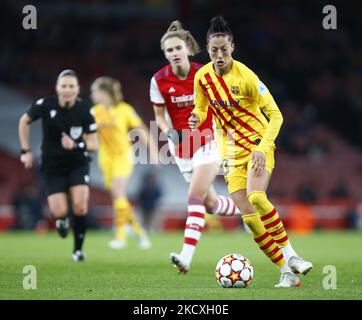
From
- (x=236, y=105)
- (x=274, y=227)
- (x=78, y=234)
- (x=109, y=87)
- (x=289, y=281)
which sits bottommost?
(x=289, y=281)

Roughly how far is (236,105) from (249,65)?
21384 millimetres

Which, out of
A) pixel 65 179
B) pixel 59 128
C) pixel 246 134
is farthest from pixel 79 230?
pixel 246 134

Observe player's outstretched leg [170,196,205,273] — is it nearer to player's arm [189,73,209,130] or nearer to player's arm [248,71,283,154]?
player's arm [189,73,209,130]

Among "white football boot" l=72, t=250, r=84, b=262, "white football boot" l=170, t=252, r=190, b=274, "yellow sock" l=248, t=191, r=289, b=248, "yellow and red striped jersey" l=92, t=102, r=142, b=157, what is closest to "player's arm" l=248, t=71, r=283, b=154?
"yellow sock" l=248, t=191, r=289, b=248

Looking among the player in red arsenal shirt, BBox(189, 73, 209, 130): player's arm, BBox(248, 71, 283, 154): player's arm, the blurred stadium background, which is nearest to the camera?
BBox(248, 71, 283, 154): player's arm

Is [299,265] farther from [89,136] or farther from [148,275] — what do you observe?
[89,136]

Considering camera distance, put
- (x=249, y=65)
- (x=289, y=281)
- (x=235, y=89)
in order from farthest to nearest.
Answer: (x=249, y=65) → (x=235, y=89) → (x=289, y=281)

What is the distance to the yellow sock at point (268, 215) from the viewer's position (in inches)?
320

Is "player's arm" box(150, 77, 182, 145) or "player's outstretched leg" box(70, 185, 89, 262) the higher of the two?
"player's arm" box(150, 77, 182, 145)

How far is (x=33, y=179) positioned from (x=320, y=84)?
37.2ft

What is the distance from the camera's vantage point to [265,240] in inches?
331

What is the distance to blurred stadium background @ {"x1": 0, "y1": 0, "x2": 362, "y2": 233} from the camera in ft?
83.9

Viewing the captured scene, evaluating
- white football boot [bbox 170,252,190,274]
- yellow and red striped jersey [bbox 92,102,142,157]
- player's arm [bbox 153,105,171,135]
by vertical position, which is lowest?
white football boot [bbox 170,252,190,274]
